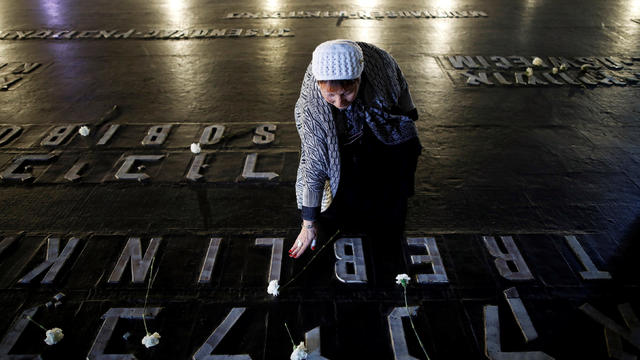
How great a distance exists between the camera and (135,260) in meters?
2.66

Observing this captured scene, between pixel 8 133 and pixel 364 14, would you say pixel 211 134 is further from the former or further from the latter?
pixel 364 14

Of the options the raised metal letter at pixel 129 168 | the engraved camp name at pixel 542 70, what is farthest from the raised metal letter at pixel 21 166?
the engraved camp name at pixel 542 70

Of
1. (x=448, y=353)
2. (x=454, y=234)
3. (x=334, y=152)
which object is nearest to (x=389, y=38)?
(x=454, y=234)

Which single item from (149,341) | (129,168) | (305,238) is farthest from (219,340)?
(129,168)

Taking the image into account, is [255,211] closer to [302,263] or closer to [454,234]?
[302,263]

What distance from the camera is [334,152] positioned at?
2.14 m

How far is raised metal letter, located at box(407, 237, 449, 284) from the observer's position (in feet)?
8.21

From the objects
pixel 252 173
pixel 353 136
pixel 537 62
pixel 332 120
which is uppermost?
pixel 332 120

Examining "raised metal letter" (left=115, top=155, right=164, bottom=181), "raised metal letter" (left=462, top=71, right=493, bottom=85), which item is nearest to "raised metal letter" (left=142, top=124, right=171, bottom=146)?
"raised metal letter" (left=115, top=155, right=164, bottom=181)

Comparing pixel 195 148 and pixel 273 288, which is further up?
pixel 195 148

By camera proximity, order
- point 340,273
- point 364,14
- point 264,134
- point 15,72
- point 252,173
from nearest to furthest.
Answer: point 340,273 → point 252,173 → point 264,134 → point 15,72 → point 364,14

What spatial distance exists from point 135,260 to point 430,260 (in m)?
1.93

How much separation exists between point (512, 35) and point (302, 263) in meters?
6.38

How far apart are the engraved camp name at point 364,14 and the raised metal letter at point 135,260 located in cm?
692
